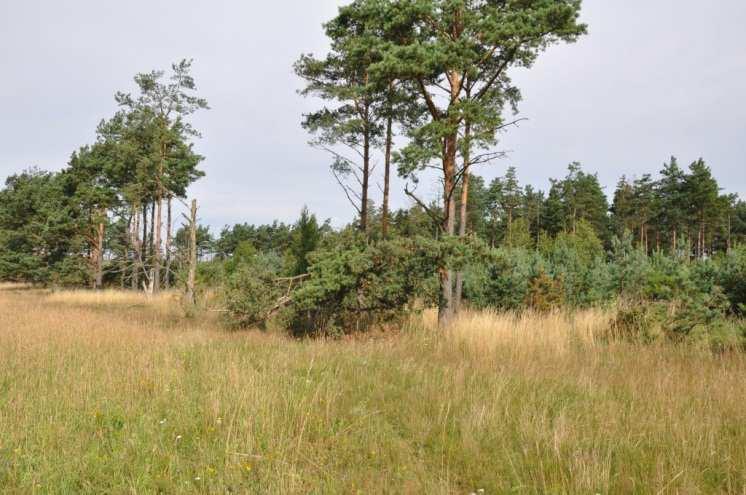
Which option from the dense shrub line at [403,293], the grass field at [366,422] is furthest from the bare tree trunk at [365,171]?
the grass field at [366,422]

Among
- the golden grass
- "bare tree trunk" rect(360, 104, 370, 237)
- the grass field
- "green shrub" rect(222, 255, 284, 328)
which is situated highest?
"bare tree trunk" rect(360, 104, 370, 237)

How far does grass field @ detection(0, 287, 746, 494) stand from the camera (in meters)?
3.14

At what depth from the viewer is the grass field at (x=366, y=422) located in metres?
3.14

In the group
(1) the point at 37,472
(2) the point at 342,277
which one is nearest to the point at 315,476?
(1) the point at 37,472

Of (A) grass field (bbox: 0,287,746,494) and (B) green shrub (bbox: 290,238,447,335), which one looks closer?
(A) grass field (bbox: 0,287,746,494)

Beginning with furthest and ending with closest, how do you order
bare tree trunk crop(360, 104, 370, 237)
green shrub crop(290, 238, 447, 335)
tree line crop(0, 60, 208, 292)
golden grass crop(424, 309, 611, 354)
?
tree line crop(0, 60, 208, 292), bare tree trunk crop(360, 104, 370, 237), green shrub crop(290, 238, 447, 335), golden grass crop(424, 309, 611, 354)

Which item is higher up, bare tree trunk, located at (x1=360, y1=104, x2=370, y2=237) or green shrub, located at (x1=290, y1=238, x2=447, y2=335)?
bare tree trunk, located at (x1=360, y1=104, x2=370, y2=237)

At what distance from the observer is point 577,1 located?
8.76 m

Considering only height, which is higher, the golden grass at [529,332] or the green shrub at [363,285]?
the green shrub at [363,285]

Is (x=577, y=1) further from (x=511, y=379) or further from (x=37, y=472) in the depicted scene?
(x=37, y=472)

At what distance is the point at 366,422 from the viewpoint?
164 inches

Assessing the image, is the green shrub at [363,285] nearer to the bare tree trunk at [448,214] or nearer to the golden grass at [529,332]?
the bare tree trunk at [448,214]

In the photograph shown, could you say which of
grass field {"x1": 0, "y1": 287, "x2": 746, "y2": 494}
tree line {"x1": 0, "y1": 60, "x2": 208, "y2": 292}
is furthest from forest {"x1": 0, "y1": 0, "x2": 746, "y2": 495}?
tree line {"x1": 0, "y1": 60, "x2": 208, "y2": 292}

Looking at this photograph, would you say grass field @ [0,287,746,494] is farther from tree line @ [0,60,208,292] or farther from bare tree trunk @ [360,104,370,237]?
tree line @ [0,60,208,292]
